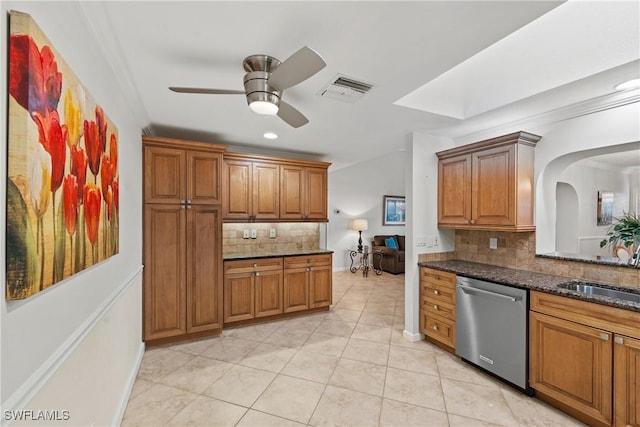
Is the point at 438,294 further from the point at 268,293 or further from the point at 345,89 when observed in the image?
the point at 345,89

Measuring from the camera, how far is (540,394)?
2162mm

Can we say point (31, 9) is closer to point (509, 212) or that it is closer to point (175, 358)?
point (175, 358)

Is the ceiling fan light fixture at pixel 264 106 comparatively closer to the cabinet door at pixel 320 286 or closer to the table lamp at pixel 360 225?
the cabinet door at pixel 320 286

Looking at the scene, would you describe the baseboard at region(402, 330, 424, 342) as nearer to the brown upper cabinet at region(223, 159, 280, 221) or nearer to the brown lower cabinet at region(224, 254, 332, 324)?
the brown lower cabinet at region(224, 254, 332, 324)

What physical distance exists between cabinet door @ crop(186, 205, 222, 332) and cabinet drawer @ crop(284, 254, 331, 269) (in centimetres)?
91

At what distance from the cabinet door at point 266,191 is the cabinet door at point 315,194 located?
455mm

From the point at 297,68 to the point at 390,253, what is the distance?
246 inches

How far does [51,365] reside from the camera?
997mm

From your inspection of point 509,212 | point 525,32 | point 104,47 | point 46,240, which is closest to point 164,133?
point 104,47

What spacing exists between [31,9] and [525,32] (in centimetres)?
255

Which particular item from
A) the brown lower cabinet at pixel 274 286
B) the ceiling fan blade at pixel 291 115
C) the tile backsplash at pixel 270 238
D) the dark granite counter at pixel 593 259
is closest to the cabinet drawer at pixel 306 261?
the brown lower cabinet at pixel 274 286

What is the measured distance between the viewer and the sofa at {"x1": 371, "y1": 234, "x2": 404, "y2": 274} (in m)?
6.96

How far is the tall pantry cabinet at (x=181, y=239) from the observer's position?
9.80ft

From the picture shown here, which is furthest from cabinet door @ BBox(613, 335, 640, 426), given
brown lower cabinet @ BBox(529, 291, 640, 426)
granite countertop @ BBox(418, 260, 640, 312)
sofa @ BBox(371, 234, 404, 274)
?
sofa @ BBox(371, 234, 404, 274)
